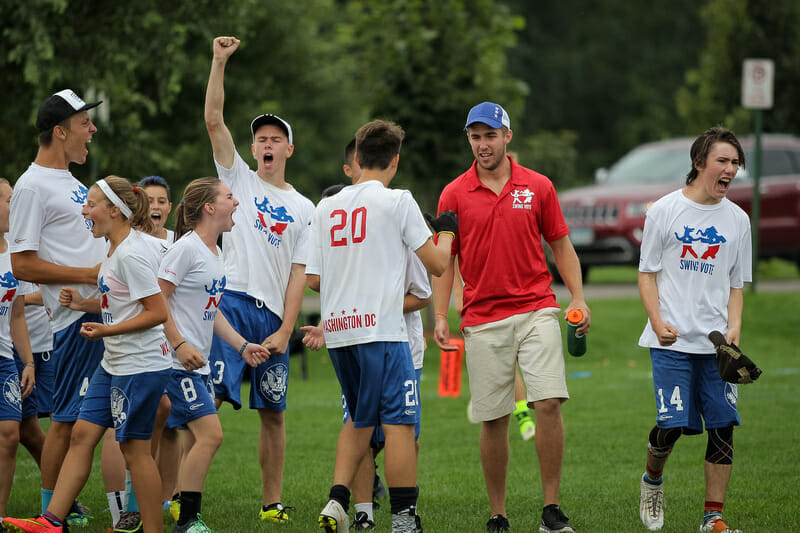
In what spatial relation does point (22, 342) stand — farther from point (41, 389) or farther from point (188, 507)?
point (188, 507)

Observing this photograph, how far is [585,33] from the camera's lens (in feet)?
179

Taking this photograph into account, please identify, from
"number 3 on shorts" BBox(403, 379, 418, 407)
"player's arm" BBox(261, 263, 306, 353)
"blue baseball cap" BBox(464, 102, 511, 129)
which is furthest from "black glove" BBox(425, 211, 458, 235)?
"player's arm" BBox(261, 263, 306, 353)

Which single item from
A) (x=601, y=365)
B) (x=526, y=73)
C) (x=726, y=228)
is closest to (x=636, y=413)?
(x=601, y=365)

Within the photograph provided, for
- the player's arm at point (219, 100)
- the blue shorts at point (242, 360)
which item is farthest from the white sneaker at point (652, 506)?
the player's arm at point (219, 100)

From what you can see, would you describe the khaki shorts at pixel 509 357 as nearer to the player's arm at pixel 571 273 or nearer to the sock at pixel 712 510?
the player's arm at pixel 571 273

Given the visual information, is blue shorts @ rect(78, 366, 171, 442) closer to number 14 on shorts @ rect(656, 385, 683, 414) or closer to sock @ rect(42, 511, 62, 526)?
sock @ rect(42, 511, 62, 526)

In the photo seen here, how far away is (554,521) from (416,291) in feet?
5.01

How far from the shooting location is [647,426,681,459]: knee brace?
253 inches

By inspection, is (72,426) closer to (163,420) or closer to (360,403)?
(163,420)

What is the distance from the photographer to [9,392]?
643 centimetres

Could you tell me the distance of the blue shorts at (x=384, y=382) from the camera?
5.76m

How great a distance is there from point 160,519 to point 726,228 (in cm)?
353

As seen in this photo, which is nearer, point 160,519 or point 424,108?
point 160,519

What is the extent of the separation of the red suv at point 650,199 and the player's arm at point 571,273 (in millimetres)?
10913
